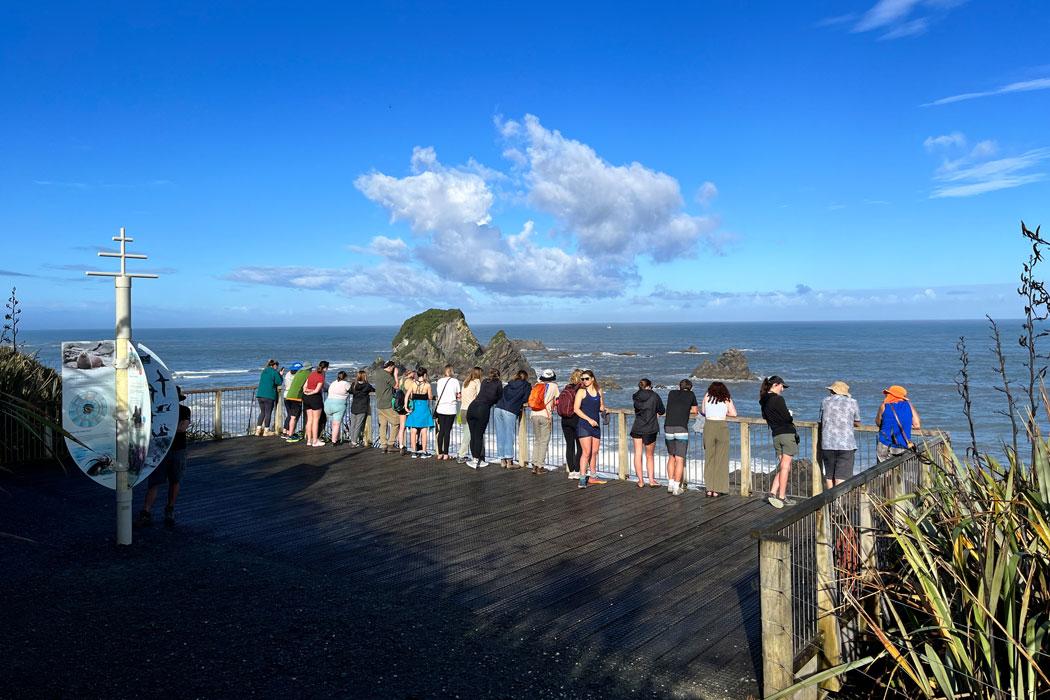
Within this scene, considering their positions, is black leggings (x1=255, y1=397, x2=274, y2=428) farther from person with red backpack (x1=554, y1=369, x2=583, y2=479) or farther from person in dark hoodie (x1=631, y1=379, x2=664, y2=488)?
person in dark hoodie (x1=631, y1=379, x2=664, y2=488)

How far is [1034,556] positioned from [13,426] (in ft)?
44.6

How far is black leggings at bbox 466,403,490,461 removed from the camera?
11273mm

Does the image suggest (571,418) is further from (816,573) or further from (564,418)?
(816,573)

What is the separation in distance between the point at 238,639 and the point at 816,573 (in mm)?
3994

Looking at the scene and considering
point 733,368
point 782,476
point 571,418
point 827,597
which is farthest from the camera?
point 733,368

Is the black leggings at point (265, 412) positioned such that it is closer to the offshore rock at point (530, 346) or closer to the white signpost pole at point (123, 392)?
the white signpost pole at point (123, 392)

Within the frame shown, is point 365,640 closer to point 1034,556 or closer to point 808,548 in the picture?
point 808,548

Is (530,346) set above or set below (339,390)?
below

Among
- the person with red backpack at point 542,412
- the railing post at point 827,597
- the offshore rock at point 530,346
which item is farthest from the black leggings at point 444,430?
the offshore rock at point 530,346

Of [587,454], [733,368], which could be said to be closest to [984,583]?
[587,454]

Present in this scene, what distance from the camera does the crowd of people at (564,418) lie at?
823 centimetres

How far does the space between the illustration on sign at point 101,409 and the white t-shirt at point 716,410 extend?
6.50m

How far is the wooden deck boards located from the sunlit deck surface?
26 millimetres

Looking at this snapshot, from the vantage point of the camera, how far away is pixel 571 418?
33.0 ft
